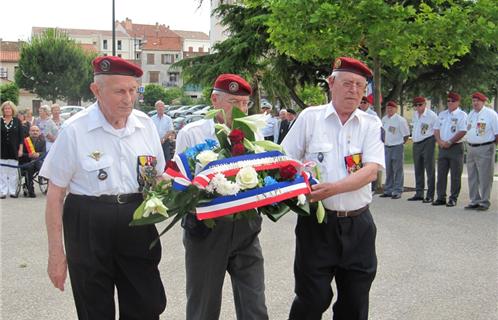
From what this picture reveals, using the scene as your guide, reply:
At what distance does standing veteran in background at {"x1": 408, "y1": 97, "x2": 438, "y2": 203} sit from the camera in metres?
12.0

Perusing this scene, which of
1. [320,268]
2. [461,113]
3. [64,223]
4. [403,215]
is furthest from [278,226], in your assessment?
[64,223]

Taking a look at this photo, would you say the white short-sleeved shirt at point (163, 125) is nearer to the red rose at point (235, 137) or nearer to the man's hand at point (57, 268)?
the man's hand at point (57, 268)

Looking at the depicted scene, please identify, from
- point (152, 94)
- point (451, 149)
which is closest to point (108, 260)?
point (451, 149)

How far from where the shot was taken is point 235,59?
21031mm

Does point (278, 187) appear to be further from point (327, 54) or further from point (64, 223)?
point (327, 54)

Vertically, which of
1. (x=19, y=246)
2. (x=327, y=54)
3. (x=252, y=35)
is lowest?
(x=19, y=246)

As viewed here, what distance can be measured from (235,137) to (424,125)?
31.4 ft

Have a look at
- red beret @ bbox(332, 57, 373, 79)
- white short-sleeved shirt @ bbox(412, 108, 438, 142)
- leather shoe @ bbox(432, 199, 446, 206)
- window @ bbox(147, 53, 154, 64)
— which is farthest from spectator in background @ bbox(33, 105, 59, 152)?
window @ bbox(147, 53, 154, 64)

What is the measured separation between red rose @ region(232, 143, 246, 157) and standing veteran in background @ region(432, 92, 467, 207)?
879 cm

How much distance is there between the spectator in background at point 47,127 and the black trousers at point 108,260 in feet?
36.0

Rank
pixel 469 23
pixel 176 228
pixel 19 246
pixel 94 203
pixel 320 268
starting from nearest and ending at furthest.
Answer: pixel 94 203
pixel 320 268
pixel 19 246
pixel 176 228
pixel 469 23

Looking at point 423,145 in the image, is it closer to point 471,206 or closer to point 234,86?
point 471,206

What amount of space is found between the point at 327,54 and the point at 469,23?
8.78 feet

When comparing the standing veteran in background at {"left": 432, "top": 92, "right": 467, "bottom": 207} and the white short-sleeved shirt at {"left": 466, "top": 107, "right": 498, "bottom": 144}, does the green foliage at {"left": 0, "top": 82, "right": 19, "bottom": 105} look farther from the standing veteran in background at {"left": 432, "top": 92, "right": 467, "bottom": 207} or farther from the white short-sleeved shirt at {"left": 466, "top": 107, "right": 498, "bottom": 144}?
the white short-sleeved shirt at {"left": 466, "top": 107, "right": 498, "bottom": 144}
